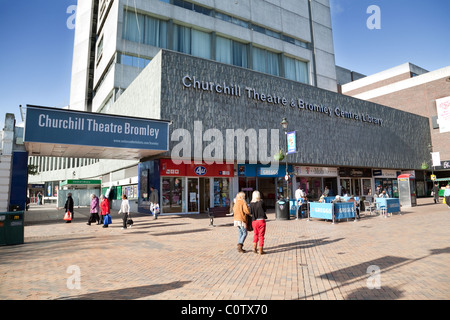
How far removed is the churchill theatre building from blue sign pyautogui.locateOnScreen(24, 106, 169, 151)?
4.43 ft

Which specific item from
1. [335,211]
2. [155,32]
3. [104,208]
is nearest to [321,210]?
[335,211]

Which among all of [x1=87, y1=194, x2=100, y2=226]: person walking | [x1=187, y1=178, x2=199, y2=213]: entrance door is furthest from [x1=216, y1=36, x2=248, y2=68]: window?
[x1=87, y1=194, x2=100, y2=226]: person walking

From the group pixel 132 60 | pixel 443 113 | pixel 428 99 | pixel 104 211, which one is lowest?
pixel 104 211

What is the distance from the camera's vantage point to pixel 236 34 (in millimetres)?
31672

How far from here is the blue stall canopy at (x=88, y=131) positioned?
1276 centimetres

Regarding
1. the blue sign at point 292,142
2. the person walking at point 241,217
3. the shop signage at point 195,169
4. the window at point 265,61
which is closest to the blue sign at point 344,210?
the blue sign at point 292,142

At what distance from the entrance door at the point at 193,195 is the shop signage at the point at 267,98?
643 centimetres

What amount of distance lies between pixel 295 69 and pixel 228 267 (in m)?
35.0

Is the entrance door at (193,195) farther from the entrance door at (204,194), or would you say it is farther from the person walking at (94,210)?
the person walking at (94,210)

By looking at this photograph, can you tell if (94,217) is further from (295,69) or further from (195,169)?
(295,69)

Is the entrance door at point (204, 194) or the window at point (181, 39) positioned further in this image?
the window at point (181, 39)

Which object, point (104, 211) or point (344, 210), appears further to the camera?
point (344, 210)

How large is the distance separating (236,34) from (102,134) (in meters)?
23.1

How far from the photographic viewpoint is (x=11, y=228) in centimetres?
925
